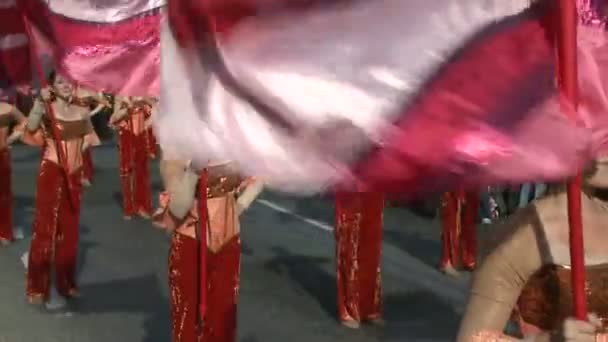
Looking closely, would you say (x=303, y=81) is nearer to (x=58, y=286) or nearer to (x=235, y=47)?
(x=235, y=47)

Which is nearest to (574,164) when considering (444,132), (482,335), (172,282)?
(444,132)

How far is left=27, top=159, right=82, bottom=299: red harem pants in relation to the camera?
390 cm

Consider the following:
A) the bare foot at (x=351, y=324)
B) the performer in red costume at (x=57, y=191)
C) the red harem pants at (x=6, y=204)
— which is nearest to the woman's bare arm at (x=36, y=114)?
the performer in red costume at (x=57, y=191)

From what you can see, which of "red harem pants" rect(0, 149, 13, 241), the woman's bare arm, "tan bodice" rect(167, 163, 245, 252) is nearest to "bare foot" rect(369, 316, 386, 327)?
"tan bodice" rect(167, 163, 245, 252)

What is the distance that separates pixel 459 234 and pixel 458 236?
0.01 m

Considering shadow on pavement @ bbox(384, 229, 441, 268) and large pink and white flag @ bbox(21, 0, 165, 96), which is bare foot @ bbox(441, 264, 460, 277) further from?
large pink and white flag @ bbox(21, 0, 165, 96)

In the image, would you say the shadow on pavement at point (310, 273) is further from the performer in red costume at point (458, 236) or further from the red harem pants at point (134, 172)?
the red harem pants at point (134, 172)

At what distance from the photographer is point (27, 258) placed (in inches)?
158

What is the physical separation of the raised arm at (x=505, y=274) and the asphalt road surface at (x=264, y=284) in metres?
1.52

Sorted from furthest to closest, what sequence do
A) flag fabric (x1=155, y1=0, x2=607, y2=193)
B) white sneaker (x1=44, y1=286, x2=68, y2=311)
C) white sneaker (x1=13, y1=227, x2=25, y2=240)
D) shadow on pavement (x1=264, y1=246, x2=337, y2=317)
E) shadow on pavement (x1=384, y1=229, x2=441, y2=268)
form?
1. white sneaker (x1=13, y1=227, x2=25, y2=240)
2. shadow on pavement (x1=384, y1=229, x2=441, y2=268)
3. shadow on pavement (x1=264, y1=246, x2=337, y2=317)
4. white sneaker (x1=44, y1=286, x2=68, y2=311)
5. flag fabric (x1=155, y1=0, x2=607, y2=193)

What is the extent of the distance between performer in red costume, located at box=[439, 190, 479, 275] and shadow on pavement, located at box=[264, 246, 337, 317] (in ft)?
1.88

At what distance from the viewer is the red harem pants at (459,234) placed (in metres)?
4.46

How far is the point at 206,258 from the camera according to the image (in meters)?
2.95

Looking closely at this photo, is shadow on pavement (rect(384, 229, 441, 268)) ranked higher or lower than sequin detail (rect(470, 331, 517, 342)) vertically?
lower
